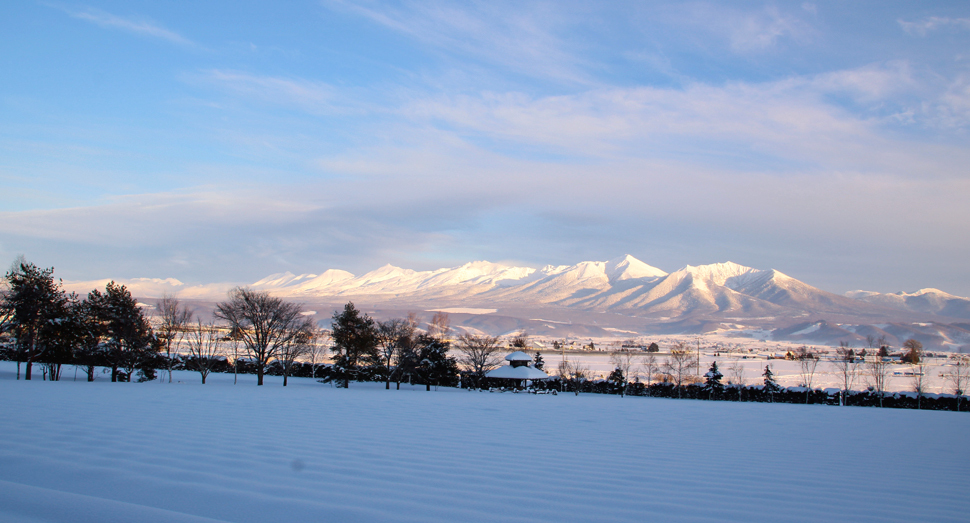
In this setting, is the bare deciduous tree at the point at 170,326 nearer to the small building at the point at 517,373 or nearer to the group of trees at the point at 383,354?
the group of trees at the point at 383,354

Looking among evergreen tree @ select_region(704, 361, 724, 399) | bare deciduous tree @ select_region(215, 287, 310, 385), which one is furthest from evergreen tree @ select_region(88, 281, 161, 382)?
evergreen tree @ select_region(704, 361, 724, 399)

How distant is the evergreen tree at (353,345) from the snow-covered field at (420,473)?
27562 millimetres

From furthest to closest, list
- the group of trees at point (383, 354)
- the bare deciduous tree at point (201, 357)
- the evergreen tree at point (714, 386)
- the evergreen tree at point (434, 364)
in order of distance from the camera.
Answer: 1. the evergreen tree at point (434, 364)
2. the evergreen tree at point (714, 386)
3. the group of trees at point (383, 354)
4. the bare deciduous tree at point (201, 357)

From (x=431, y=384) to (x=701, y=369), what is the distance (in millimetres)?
47854

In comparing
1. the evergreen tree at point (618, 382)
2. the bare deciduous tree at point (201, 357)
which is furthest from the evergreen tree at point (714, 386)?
the bare deciduous tree at point (201, 357)

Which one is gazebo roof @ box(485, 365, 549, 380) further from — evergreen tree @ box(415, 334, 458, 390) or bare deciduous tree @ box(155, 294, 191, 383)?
bare deciduous tree @ box(155, 294, 191, 383)

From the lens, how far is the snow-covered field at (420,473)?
15.5 ft

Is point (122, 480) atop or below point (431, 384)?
atop

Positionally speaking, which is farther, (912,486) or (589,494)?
(912,486)

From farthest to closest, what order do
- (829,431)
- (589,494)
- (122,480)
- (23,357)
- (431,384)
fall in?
(431,384) < (23,357) < (829,431) < (589,494) < (122,480)

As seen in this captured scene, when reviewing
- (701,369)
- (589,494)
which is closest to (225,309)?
(589,494)

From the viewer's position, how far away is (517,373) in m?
44.9

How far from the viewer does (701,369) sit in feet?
256

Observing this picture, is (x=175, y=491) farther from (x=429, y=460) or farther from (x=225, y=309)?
(x=225, y=309)
